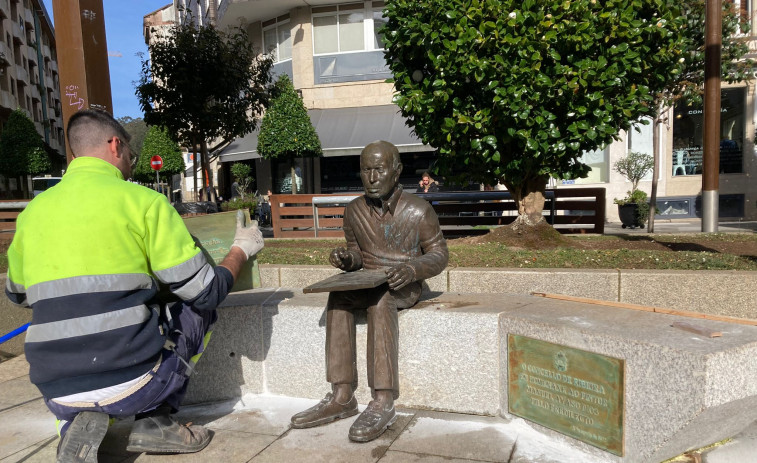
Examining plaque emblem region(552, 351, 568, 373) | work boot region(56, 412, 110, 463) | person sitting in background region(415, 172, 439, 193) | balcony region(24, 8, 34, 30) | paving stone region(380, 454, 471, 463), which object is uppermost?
balcony region(24, 8, 34, 30)

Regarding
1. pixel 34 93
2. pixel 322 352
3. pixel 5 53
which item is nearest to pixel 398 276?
pixel 322 352

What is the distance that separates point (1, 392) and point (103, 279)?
2.64 m

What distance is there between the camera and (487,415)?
131 inches

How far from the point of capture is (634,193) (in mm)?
15781

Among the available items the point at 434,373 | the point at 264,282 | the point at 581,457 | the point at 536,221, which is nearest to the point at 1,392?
the point at 264,282

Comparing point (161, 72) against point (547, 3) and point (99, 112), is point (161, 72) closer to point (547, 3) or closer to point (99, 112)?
point (547, 3)

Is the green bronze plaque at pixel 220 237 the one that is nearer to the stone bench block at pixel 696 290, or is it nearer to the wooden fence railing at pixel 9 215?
the stone bench block at pixel 696 290

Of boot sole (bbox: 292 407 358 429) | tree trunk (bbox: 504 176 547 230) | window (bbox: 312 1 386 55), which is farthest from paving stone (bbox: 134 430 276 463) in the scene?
window (bbox: 312 1 386 55)

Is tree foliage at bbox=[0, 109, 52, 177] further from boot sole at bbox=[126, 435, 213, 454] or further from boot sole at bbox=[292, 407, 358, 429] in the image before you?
boot sole at bbox=[292, 407, 358, 429]

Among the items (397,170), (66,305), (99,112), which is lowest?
(66,305)

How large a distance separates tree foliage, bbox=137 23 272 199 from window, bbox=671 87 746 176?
1480 cm

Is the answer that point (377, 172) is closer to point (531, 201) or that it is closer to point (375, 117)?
point (531, 201)

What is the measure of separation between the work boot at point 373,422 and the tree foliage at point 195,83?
33.0 ft

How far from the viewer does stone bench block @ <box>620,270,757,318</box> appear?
4.39m
